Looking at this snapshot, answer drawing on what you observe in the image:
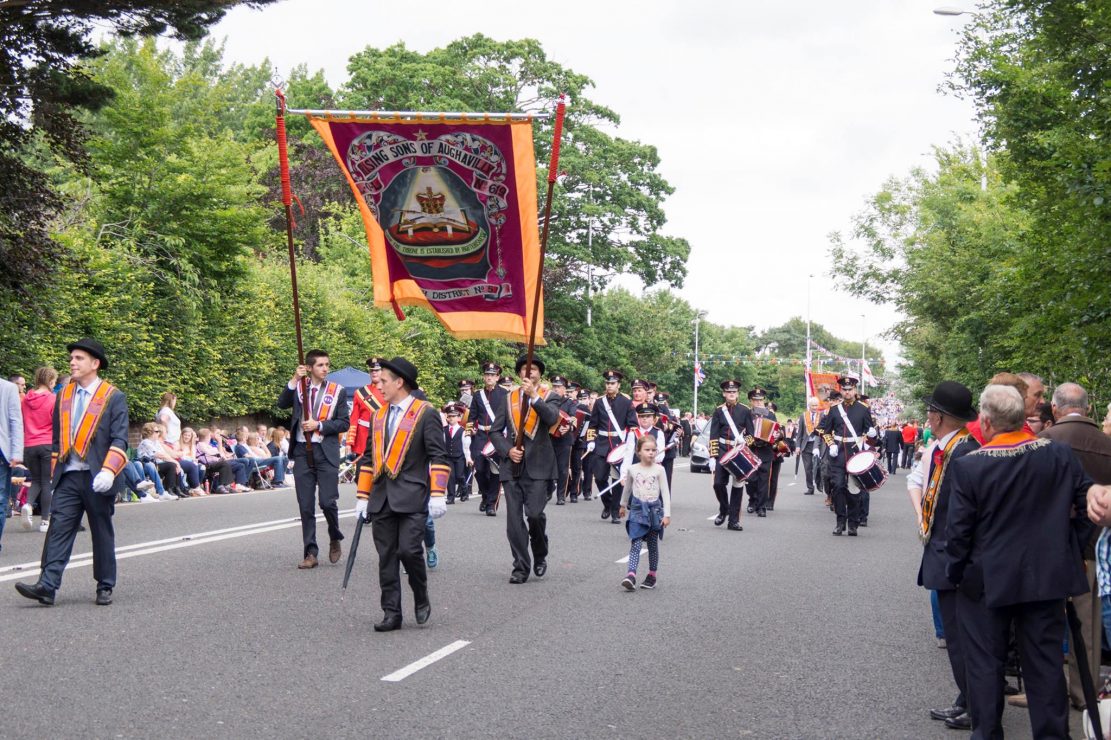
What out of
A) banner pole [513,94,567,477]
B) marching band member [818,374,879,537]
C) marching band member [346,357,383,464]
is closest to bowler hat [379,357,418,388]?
marching band member [346,357,383,464]

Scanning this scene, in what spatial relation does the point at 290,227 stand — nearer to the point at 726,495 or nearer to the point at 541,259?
the point at 541,259

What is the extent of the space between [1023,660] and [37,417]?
12547 mm

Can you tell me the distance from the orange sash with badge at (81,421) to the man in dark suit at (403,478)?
204 cm

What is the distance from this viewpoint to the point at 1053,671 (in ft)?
18.5

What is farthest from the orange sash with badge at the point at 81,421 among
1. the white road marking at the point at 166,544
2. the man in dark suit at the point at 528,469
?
the man in dark suit at the point at 528,469

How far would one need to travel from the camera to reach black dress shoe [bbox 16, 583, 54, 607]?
29.4 feet

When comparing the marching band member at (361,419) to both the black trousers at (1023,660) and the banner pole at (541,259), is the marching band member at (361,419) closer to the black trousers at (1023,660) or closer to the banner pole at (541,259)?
the banner pole at (541,259)

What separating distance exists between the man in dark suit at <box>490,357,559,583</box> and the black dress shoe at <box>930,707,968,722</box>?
15.6ft

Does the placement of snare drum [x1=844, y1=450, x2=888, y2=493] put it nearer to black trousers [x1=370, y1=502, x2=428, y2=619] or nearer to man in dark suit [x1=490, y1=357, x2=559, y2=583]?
man in dark suit [x1=490, y1=357, x2=559, y2=583]

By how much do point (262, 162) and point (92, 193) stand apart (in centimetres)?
897

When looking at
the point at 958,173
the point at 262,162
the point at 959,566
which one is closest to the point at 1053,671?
the point at 959,566

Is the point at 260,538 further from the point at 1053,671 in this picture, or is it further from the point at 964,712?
the point at 1053,671

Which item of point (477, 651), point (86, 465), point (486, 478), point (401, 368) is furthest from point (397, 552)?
point (486, 478)

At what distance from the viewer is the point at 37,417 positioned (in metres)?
15.2
